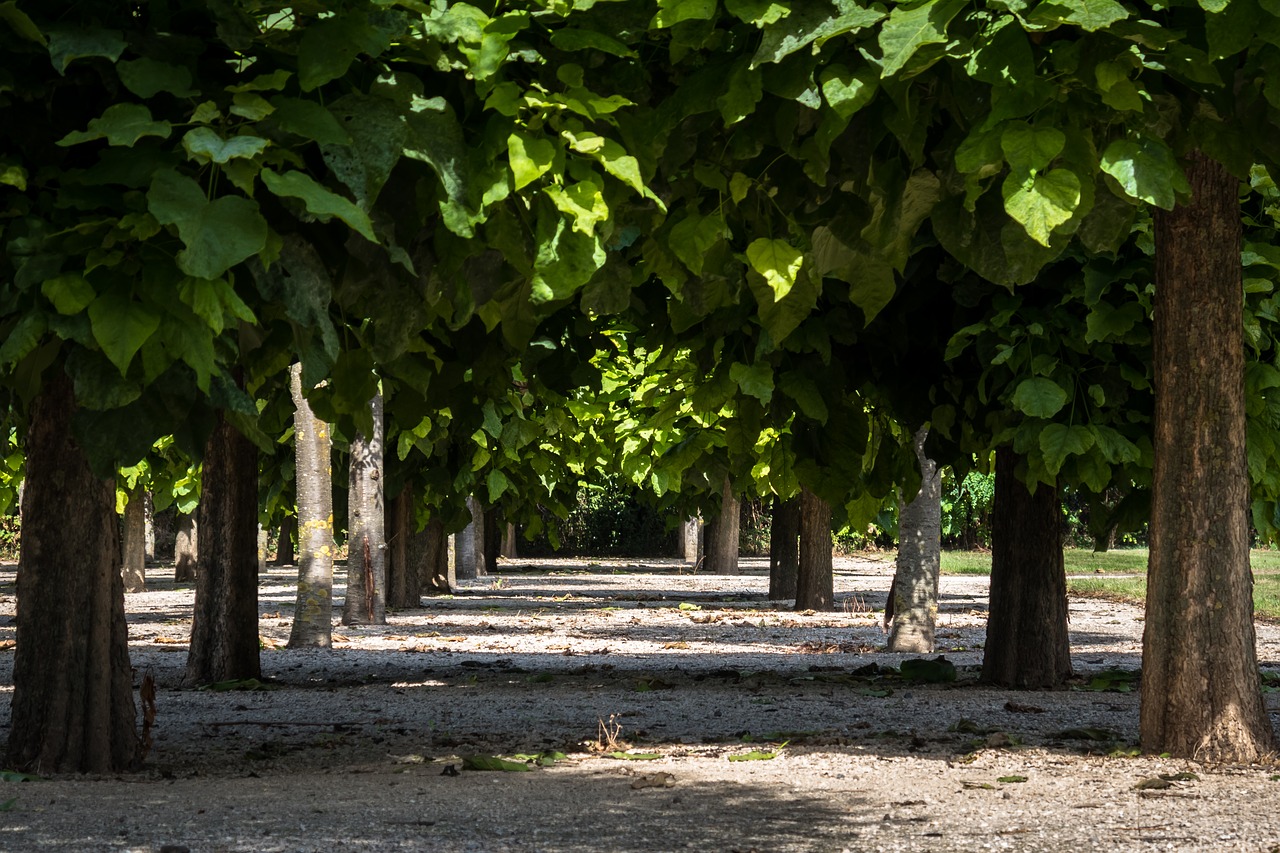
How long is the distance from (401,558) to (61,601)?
11622mm

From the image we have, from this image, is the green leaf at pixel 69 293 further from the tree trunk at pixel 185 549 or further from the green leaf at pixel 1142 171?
the tree trunk at pixel 185 549

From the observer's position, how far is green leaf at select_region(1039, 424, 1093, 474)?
6.42 meters

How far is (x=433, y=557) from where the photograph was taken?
21.1 m

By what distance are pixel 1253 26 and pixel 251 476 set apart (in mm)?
7106

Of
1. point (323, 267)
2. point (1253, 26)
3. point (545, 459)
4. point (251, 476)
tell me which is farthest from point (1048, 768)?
point (545, 459)

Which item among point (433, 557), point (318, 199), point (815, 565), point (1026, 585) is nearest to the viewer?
point (318, 199)

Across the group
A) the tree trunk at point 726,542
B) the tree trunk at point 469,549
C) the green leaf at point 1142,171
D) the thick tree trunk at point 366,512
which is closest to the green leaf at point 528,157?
the green leaf at point 1142,171

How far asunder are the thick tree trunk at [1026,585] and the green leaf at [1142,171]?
202 inches

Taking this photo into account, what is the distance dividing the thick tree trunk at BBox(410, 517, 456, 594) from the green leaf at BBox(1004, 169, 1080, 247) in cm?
1501

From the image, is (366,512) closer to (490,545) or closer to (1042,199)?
(1042,199)

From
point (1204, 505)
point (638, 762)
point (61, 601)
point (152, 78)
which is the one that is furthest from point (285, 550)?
point (152, 78)

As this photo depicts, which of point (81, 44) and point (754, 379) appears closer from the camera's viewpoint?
point (81, 44)

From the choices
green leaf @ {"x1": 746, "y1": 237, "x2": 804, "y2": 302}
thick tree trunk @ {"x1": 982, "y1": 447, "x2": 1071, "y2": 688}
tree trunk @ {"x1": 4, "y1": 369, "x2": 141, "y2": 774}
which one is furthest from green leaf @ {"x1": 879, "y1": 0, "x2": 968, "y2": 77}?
thick tree trunk @ {"x1": 982, "y1": 447, "x2": 1071, "y2": 688}

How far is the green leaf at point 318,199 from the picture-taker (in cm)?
300
